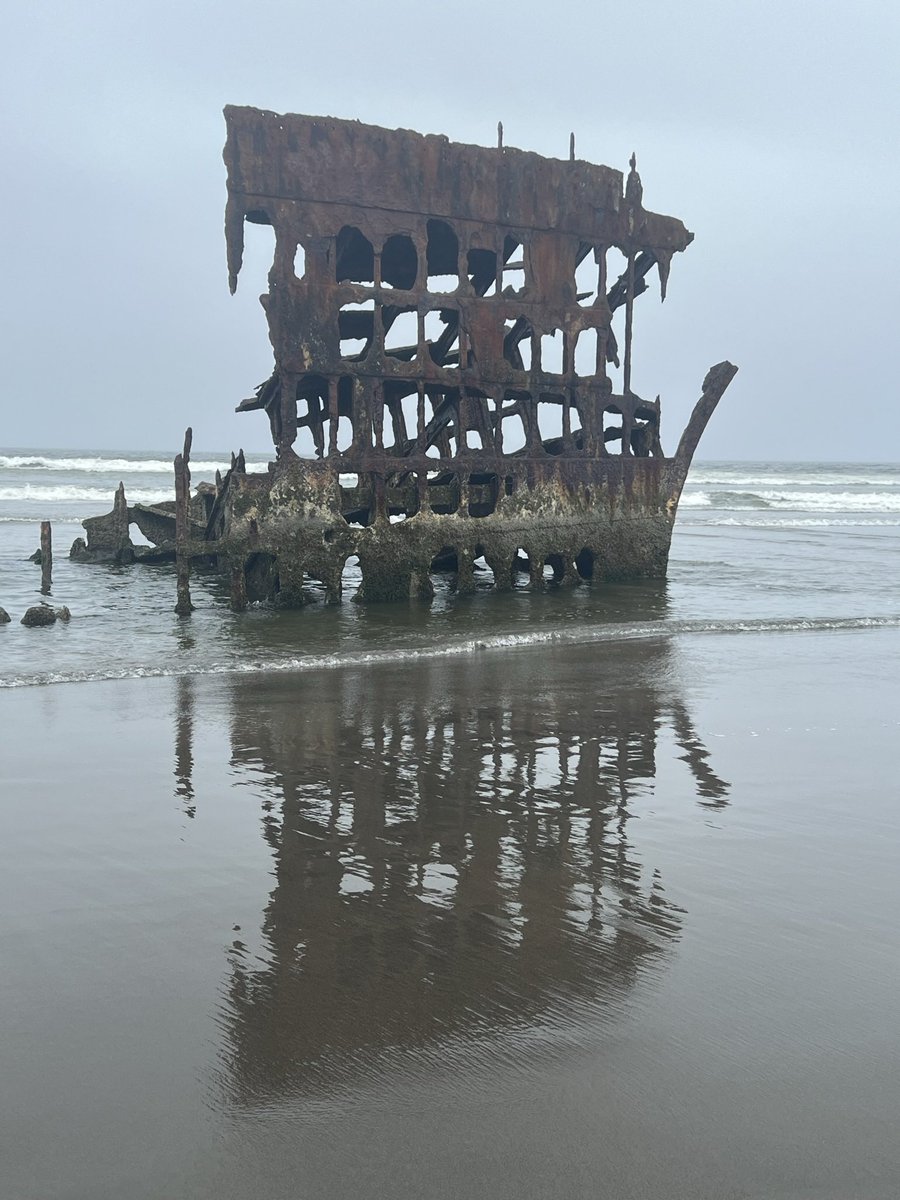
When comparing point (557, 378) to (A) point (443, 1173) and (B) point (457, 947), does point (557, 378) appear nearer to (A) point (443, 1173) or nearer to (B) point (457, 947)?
(B) point (457, 947)

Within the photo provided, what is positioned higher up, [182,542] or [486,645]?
[182,542]

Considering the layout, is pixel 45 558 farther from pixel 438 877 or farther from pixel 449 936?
pixel 449 936

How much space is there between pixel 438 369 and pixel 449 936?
1122cm

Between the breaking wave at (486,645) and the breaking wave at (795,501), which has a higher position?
the breaking wave at (795,501)

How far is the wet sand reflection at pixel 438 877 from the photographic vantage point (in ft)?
10.3

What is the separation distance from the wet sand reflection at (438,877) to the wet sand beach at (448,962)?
0.02 m

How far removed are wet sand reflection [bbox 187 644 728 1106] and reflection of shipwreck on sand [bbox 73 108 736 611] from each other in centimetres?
602

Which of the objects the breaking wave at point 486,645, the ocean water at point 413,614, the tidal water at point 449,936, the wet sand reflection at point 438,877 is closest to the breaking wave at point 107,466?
the ocean water at point 413,614

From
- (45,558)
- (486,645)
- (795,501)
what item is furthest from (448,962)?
(795,501)

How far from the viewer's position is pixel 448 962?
3.59 meters

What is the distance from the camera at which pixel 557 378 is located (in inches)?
596

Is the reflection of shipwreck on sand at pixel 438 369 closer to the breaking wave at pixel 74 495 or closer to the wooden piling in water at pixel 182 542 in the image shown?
the wooden piling in water at pixel 182 542

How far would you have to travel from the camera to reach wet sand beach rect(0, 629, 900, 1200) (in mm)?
2564

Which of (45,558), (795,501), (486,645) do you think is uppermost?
(795,501)
